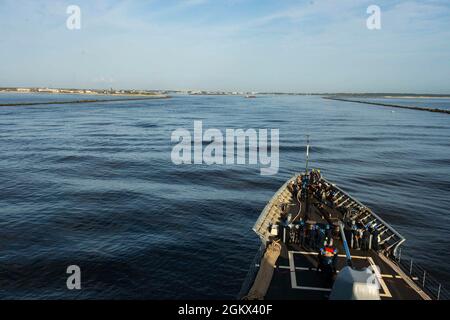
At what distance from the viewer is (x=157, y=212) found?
141 ft

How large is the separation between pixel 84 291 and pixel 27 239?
1264 centimetres

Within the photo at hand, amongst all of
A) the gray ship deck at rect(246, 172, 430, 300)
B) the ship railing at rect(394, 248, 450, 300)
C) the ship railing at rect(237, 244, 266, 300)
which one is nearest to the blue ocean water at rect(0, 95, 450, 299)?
the ship railing at rect(394, 248, 450, 300)

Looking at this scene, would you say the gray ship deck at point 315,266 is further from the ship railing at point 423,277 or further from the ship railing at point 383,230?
the ship railing at point 423,277

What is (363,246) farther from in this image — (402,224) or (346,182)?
(346,182)

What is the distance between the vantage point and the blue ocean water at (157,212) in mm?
28453

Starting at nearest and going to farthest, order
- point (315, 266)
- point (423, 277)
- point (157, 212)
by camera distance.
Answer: point (315, 266)
point (423, 277)
point (157, 212)

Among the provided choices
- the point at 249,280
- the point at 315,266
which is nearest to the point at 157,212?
the point at 249,280

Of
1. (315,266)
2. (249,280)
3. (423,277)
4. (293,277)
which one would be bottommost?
(423,277)

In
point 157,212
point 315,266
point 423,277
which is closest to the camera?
Answer: point 315,266

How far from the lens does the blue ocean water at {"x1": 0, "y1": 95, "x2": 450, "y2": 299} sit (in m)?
28.5

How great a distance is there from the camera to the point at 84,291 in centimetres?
2645

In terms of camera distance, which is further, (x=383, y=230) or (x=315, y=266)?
(x=383, y=230)

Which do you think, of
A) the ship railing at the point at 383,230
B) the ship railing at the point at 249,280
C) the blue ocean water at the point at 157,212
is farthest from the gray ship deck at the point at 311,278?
the blue ocean water at the point at 157,212

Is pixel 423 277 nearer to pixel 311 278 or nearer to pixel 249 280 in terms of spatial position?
pixel 311 278
